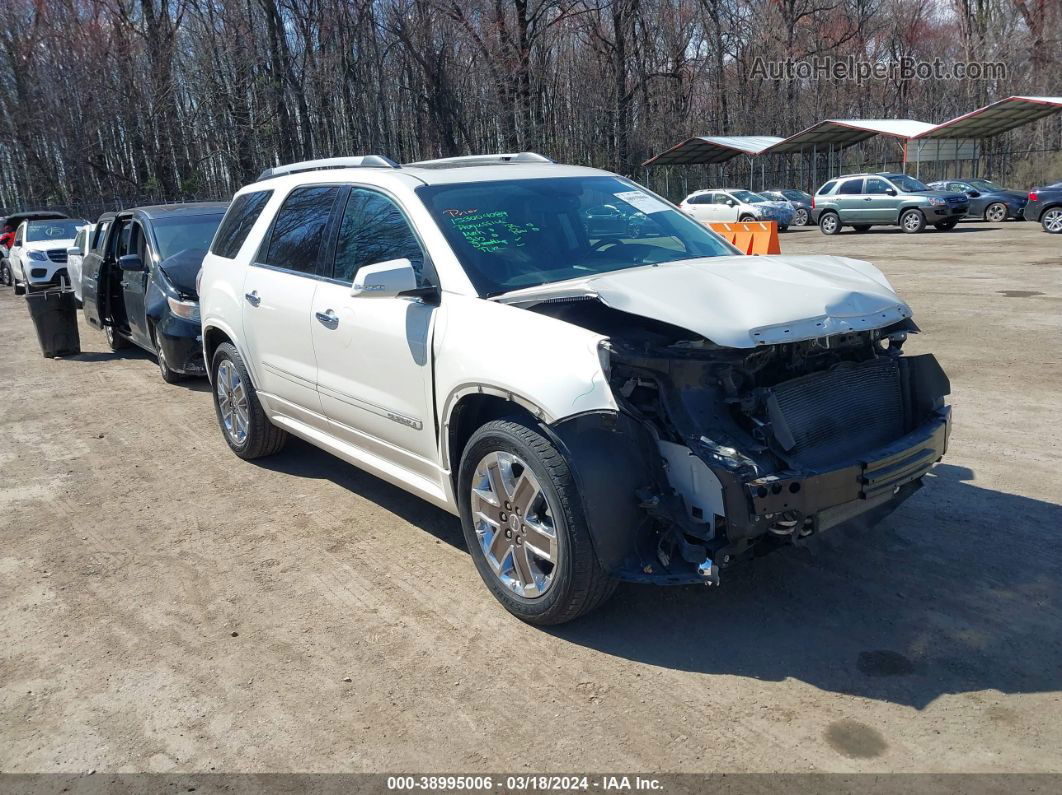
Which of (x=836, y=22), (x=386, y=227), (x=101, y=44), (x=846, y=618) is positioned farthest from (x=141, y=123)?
(x=836, y=22)

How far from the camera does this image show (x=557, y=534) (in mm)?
3494

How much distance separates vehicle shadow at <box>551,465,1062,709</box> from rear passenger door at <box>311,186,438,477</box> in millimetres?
1304

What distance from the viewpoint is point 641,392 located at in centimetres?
358

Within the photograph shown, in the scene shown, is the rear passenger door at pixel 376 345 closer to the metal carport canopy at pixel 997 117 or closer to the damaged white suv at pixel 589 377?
the damaged white suv at pixel 589 377

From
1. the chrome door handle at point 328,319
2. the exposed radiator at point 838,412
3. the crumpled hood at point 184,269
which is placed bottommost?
the exposed radiator at point 838,412

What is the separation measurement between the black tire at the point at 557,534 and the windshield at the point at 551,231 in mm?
728

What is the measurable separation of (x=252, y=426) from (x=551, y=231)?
2826 mm

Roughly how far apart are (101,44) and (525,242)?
112ft

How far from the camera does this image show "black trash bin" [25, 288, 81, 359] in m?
11.4

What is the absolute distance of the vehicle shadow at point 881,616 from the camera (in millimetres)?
3336

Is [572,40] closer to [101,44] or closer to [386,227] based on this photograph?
[101,44]

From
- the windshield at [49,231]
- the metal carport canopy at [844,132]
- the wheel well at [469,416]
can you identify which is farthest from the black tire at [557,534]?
the metal carport canopy at [844,132]

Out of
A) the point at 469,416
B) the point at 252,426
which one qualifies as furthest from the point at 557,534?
the point at 252,426

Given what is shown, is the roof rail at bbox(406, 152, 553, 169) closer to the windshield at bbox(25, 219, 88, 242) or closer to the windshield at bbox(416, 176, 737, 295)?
the windshield at bbox(416, 176, 737, 295)
